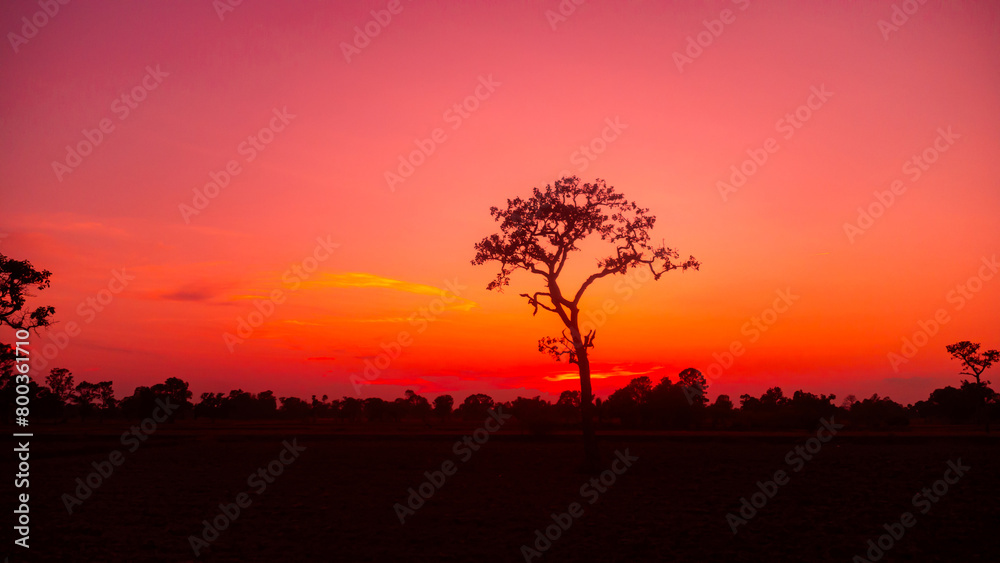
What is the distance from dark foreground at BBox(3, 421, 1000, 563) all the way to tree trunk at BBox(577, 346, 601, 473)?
1.20m

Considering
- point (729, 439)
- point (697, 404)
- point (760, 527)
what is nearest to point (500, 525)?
point (760, 527)

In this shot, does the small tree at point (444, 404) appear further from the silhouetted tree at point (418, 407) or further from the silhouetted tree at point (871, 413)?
the silhouetted tree at point (871, 413)

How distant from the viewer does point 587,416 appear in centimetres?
2750

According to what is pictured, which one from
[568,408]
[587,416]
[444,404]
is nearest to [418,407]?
[444,404]

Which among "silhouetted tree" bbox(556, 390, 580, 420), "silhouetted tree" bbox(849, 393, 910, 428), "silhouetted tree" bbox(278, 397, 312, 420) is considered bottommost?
"silhouetted tree" bbox(849, 393, 910, 428)

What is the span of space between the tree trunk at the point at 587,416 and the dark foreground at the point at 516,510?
1202mm

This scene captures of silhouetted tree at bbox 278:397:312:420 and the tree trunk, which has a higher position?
silhouetted tree at bbox 278:397:312:420

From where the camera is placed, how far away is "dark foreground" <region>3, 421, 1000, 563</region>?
1359cm

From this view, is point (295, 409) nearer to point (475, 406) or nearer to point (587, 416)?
point (475, 406)

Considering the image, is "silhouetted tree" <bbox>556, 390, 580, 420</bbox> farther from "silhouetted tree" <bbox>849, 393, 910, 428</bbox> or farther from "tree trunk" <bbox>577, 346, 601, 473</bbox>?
"tree trunk" <bbox>577, 346, 601, 473</bbox>

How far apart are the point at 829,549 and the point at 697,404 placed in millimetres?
72879

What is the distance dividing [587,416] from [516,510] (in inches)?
378

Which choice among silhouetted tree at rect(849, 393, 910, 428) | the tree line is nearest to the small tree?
the tree line

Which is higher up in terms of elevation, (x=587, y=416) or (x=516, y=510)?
(x=587, y=416)
